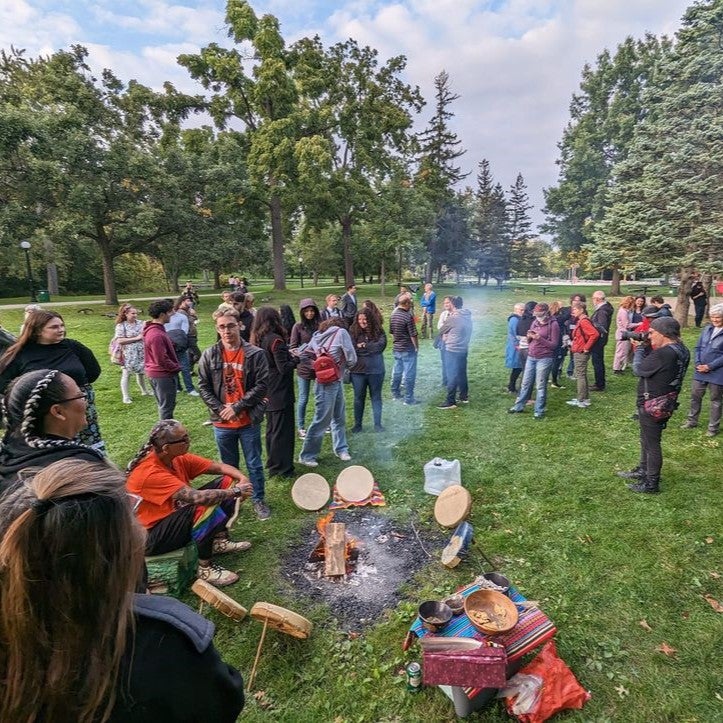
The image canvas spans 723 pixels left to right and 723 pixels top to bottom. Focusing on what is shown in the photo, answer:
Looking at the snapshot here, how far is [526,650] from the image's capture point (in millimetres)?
2775

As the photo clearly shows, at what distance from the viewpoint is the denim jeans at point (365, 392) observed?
7008 millimetres

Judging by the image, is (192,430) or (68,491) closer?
(68,491)

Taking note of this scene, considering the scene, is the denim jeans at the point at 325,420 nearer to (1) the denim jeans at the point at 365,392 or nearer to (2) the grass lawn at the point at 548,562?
(2) the grass lawn at the point at 548,562

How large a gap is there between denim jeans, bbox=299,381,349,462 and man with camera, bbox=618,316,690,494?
3639 millimetres

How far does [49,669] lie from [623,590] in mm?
4143

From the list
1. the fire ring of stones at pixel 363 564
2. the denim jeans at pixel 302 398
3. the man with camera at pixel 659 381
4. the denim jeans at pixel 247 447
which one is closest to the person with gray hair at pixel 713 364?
the man with camera at pixel 659 381

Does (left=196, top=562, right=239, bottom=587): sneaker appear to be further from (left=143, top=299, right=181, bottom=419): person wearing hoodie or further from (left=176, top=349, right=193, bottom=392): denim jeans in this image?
(left=176, top=349, right=193, bottom=392): denim jeans

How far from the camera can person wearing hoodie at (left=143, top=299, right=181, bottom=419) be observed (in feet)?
20.5

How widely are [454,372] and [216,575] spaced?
5551 millimetres

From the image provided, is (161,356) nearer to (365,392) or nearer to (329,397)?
(329,397)

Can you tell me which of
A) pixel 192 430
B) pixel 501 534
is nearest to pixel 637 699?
pixel 501 534

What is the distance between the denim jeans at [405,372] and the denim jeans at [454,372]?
0.65 metres

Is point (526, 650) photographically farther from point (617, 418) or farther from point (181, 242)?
point (181, 242)

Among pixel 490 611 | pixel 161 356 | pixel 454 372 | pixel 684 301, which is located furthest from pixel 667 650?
pixel 684 301
